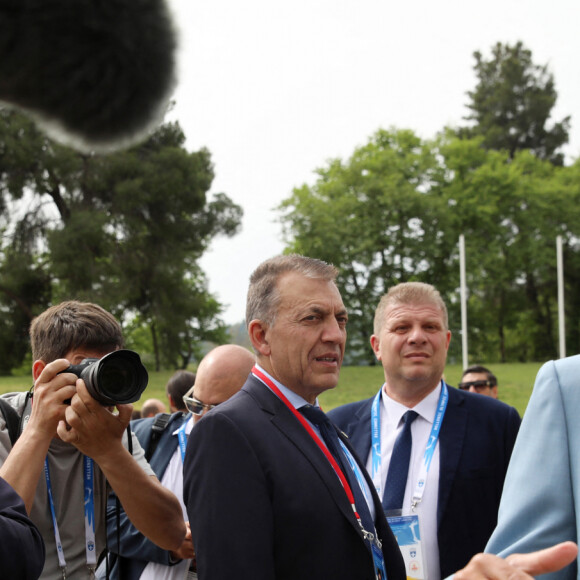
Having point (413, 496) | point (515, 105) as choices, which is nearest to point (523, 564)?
point (413, 496)

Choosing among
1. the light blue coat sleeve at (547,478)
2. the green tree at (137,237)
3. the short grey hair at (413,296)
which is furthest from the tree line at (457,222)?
the light blue coat sleeve at (547,478)

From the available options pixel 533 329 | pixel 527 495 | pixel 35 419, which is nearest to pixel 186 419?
pixel 35 419

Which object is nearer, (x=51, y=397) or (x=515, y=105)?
(x=51, y=397)

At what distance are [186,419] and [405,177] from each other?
4117cm

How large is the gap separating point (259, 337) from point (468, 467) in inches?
53.7

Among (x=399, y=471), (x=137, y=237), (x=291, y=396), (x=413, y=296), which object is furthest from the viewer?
(x=137, y=237)

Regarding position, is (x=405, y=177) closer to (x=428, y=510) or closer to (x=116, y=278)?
(x=116, y=278)

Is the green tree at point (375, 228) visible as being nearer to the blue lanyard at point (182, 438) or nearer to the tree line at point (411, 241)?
the tree line at point (411, 241)

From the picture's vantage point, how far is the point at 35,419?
223cm

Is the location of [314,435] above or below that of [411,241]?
below

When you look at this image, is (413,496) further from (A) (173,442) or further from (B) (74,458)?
(B) (74,458)

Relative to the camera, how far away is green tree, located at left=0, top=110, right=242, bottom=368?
59.2 ft

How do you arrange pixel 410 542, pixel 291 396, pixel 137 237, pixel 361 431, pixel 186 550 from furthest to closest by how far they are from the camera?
1. pixel 137 237
2. pixel 361 431
3. pixel 410 542
4. pixel 186 550
5. pixel 291 396

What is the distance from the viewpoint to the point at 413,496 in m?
3.32
